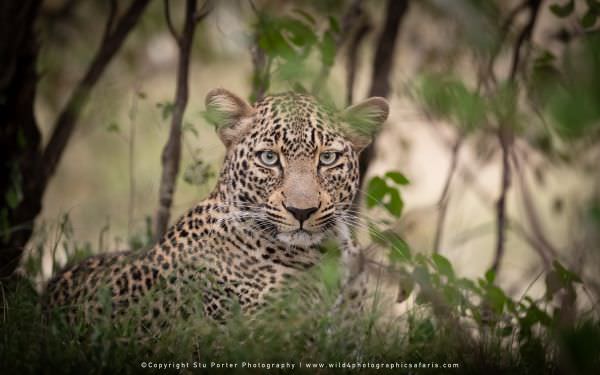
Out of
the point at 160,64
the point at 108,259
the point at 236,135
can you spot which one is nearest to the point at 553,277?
the point at 236,135

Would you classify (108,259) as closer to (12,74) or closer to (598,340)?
(12,74)

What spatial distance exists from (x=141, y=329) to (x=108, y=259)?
78cm

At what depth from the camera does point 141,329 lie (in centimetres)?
518

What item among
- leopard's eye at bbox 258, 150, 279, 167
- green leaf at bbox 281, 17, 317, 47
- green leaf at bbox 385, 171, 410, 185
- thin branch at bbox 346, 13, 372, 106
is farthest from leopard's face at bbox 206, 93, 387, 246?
thin branch at bbox 346, 13, 372, 106

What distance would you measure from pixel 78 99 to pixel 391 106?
274 centimetres

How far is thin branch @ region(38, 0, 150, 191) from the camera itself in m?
7.55

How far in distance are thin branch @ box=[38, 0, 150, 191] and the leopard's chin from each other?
3142mm

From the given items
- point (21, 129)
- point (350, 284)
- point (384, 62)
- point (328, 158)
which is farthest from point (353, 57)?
point (350, 284)

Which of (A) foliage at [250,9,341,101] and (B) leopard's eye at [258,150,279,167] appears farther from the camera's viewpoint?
(A) foliage at [250,9,341,101]

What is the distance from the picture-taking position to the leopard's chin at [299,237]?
5.15 m

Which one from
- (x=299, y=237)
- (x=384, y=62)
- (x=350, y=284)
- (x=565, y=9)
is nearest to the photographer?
(x=299, y=237)

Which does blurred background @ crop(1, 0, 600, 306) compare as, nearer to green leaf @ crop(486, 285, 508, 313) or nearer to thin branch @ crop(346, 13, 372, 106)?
thin branch @ crop(346, 13, 372, 106)

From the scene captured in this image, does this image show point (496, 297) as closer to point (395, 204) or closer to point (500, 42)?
point (395, 204)

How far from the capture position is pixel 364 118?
215 inches
